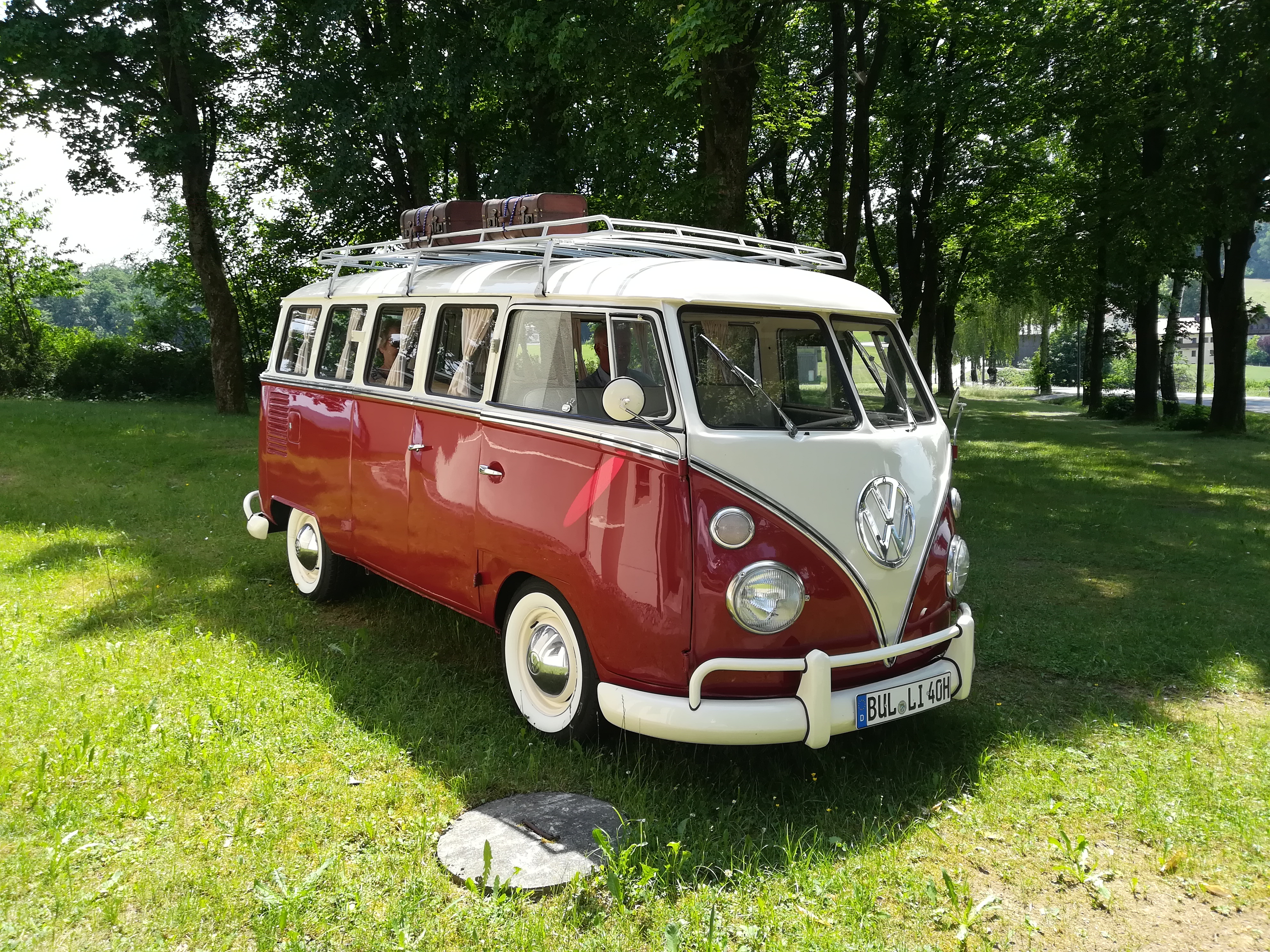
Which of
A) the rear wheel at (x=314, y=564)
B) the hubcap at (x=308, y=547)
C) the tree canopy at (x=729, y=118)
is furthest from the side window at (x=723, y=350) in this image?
the tree canopy at (x=729, y=118)

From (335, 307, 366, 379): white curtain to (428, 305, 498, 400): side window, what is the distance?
1125 millimetres

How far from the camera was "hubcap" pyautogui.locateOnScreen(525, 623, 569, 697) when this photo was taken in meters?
4.71

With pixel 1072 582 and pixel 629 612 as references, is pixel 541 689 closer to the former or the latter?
pixel 629 612

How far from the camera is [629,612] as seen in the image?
4.16 metres

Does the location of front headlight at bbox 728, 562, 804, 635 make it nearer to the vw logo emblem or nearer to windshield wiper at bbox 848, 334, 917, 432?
the vw logo emblem

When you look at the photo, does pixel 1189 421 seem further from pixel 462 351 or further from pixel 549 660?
pixel 549 660

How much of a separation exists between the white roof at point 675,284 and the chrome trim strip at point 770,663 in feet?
5.19

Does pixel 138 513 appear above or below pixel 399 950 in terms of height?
above

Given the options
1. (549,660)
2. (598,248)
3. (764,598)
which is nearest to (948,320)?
(598,248)

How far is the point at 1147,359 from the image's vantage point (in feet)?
84.3

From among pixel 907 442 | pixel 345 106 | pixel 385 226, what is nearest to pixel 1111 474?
pixel 907 442

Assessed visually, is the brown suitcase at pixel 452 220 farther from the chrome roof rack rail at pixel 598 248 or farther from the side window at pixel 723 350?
the side window at pixel 723 350

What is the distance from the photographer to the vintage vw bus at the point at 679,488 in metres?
4.04

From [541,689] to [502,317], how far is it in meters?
1.95
